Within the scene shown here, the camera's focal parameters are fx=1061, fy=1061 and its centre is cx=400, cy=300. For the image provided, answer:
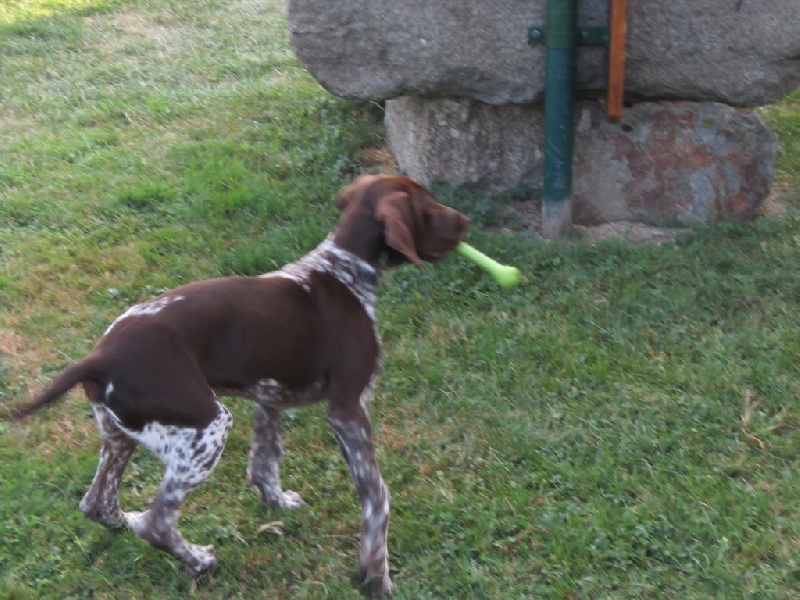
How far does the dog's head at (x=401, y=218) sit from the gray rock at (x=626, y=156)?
234 cm

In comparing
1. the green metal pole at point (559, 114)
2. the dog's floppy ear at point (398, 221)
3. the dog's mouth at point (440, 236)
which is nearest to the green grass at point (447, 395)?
the green metal pole at point (559, 114)

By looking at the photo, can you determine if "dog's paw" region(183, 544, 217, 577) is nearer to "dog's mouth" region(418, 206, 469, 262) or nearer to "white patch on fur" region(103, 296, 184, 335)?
"white patch on fur" region(103, 296, 184, 335)

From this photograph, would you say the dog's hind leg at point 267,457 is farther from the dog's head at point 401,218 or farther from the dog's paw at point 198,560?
the dog's head at point 401,218

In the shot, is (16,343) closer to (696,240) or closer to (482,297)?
(482,297)

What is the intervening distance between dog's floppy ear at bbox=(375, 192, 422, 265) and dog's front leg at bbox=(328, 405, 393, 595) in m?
0.61

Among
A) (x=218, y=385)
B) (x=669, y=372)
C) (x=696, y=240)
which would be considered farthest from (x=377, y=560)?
(x=696, y=240)

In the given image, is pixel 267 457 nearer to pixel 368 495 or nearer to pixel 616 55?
pixel 368 495

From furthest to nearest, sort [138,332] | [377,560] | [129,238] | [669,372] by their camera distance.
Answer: [129,238] → [669,372] → [377,560] → [138,332]

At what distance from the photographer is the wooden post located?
5.63m

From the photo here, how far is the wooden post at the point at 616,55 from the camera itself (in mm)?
5629

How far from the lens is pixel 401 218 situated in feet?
12.8

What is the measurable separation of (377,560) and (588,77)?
3.27 m

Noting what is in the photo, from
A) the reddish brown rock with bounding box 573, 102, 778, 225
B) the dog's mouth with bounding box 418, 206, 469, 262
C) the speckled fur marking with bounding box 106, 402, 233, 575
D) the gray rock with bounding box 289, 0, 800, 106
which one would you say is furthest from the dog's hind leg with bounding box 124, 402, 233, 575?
the reddish brown rock with bounding box 573, 102, 778, 225

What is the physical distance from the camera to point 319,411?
16.2 feet
